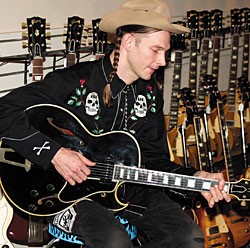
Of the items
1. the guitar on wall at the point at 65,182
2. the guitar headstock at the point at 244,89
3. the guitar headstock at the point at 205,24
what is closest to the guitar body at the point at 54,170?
the guitar on wall at the point at 65,182

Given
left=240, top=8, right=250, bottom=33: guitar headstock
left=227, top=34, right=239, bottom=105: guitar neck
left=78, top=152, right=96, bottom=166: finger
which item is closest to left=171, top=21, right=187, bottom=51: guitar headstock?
left=227, top=34, right=239, bottom=105: guitar neck

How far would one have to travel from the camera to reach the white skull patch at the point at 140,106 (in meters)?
2.95

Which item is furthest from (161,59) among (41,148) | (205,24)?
(205,24)

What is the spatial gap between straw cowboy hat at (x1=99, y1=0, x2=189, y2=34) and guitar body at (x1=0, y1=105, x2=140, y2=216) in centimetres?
43

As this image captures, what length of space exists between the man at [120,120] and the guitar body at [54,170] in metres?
0.04

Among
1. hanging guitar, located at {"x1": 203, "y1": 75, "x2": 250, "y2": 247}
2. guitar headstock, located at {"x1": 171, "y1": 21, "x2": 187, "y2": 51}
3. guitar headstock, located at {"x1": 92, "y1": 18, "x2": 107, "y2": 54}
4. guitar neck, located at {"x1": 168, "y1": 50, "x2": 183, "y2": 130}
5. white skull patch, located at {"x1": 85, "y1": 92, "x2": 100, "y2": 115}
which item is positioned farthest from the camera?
guitar headstock, located at {"x1": 171, "y1": 21, "x2": 187, "y2": 51}

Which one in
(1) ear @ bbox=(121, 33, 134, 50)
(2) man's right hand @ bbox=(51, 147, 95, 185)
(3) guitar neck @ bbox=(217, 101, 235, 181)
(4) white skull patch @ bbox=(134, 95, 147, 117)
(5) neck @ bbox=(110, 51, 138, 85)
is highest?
(1) ear @ bbox=(121, 33, 134, 50)

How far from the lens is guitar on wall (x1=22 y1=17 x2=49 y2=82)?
137 inches

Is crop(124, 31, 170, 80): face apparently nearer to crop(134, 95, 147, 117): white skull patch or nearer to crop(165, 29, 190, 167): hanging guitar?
crop(134, 95, 147, 117): white skull patch

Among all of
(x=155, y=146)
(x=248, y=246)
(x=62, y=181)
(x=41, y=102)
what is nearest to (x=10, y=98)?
(x=41, y=102)

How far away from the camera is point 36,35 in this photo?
350 cm

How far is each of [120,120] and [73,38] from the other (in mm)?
925

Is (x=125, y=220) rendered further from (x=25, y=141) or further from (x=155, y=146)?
(x=25, y=141)

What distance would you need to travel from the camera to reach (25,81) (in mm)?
3588
